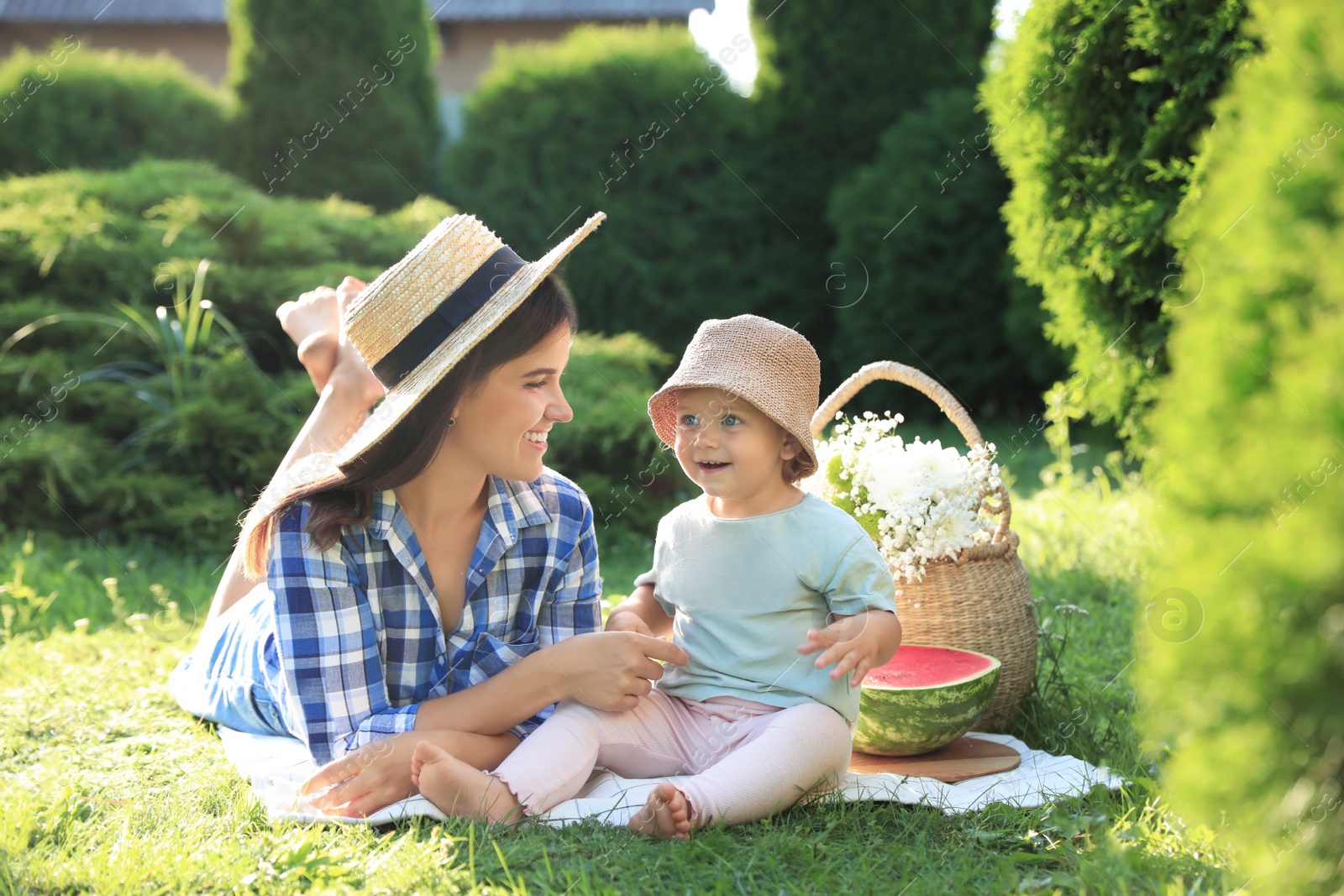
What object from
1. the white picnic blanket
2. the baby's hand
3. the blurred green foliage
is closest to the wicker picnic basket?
the white picnic blanket

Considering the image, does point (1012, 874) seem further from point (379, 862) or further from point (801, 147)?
point (801, 147)

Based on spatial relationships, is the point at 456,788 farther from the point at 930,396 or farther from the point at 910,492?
the point at 930,396

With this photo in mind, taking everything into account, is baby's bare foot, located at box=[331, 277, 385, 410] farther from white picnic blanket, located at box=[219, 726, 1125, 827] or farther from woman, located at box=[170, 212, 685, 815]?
white picnic blanket, located at box=[219, 726, 1125, 827]

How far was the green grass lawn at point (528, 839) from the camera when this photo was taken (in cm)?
209

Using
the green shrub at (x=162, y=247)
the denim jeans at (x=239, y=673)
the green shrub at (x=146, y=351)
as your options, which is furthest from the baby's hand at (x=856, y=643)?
the green shrub at (x=162, y=247)

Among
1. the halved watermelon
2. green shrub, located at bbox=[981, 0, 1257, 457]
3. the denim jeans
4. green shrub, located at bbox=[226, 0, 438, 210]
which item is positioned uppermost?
green shrub, located at bbox=[226, 0, 438, 210]

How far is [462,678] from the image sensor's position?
282cm

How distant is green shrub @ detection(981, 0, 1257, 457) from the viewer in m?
3.90

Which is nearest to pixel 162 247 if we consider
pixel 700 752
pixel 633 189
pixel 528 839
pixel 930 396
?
pixel 633 189

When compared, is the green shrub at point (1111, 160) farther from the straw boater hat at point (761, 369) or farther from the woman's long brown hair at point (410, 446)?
the woman's long brown hair at point (410, 446)

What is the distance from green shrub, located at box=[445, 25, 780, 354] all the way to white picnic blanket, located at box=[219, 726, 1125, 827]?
23.1 ft

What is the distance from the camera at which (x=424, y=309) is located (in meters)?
2.63

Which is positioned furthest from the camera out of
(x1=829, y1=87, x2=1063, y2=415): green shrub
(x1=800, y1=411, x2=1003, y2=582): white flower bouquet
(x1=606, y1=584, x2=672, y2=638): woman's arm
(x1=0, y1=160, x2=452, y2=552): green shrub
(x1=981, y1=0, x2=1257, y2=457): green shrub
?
(x1=829, y1=87, x2=1063, y2=415): green shrub

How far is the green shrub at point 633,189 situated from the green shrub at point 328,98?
3.42 ft
